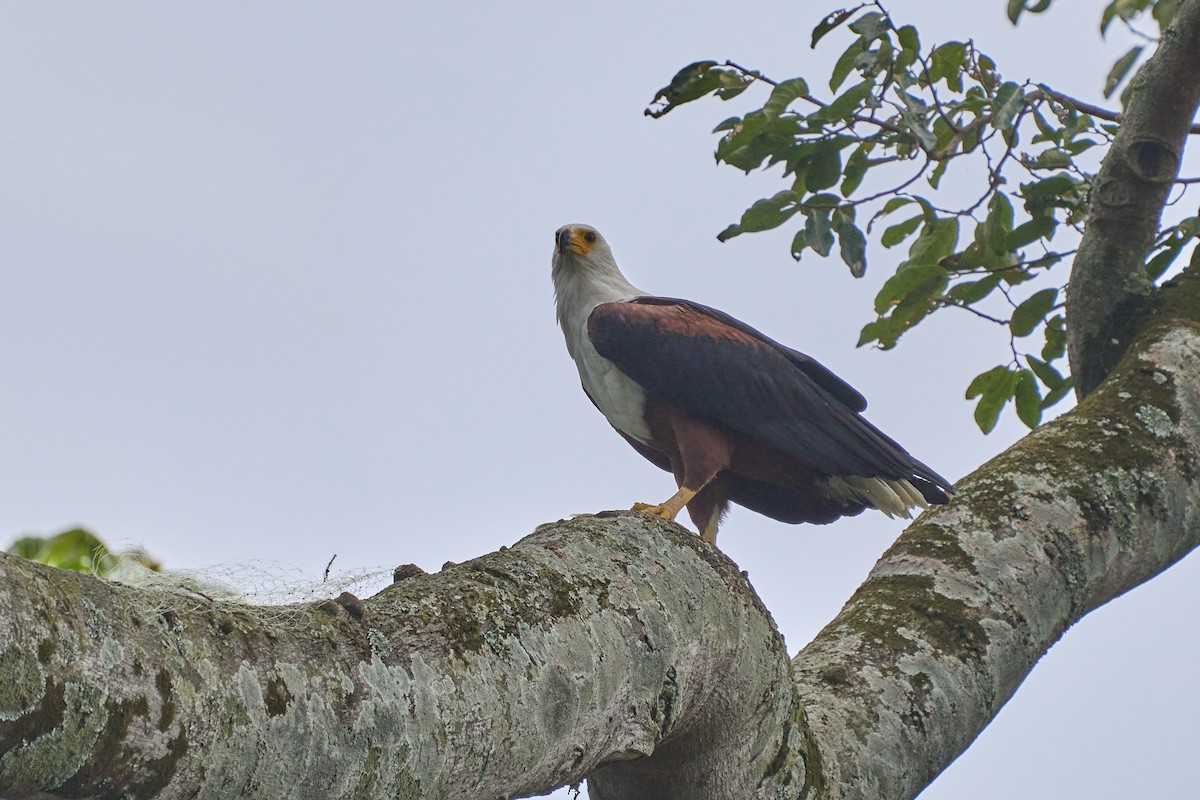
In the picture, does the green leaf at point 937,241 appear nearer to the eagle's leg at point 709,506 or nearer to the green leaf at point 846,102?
the green leaf at point 846,102

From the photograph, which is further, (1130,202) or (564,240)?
(564,240)

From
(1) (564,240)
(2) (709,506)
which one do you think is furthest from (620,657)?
(1) (564,240)

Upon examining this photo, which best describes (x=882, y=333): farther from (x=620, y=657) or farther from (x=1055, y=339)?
(x=620, y=657)

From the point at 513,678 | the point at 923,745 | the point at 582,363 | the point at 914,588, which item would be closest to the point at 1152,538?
the point at 914,588

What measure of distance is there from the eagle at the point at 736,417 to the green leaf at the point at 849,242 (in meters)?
0.64

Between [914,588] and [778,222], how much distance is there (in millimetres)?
1732

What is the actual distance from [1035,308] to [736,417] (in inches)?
46.7

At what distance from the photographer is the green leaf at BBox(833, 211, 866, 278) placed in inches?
181

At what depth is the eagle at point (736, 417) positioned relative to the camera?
15.7ft

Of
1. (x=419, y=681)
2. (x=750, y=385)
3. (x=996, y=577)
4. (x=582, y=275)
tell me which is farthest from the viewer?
(x=582, y=275)

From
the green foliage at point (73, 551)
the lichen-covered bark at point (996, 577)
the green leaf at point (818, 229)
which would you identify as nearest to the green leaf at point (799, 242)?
the green leaf at point (818, 229)

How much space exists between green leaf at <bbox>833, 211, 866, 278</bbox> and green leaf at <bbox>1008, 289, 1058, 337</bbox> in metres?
0.63

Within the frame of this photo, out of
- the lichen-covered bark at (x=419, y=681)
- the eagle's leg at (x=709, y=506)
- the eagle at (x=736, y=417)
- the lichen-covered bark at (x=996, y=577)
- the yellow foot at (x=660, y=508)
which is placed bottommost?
the lichen-covered bark at (x=419, y=681)

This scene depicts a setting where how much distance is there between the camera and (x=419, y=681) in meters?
1.82
